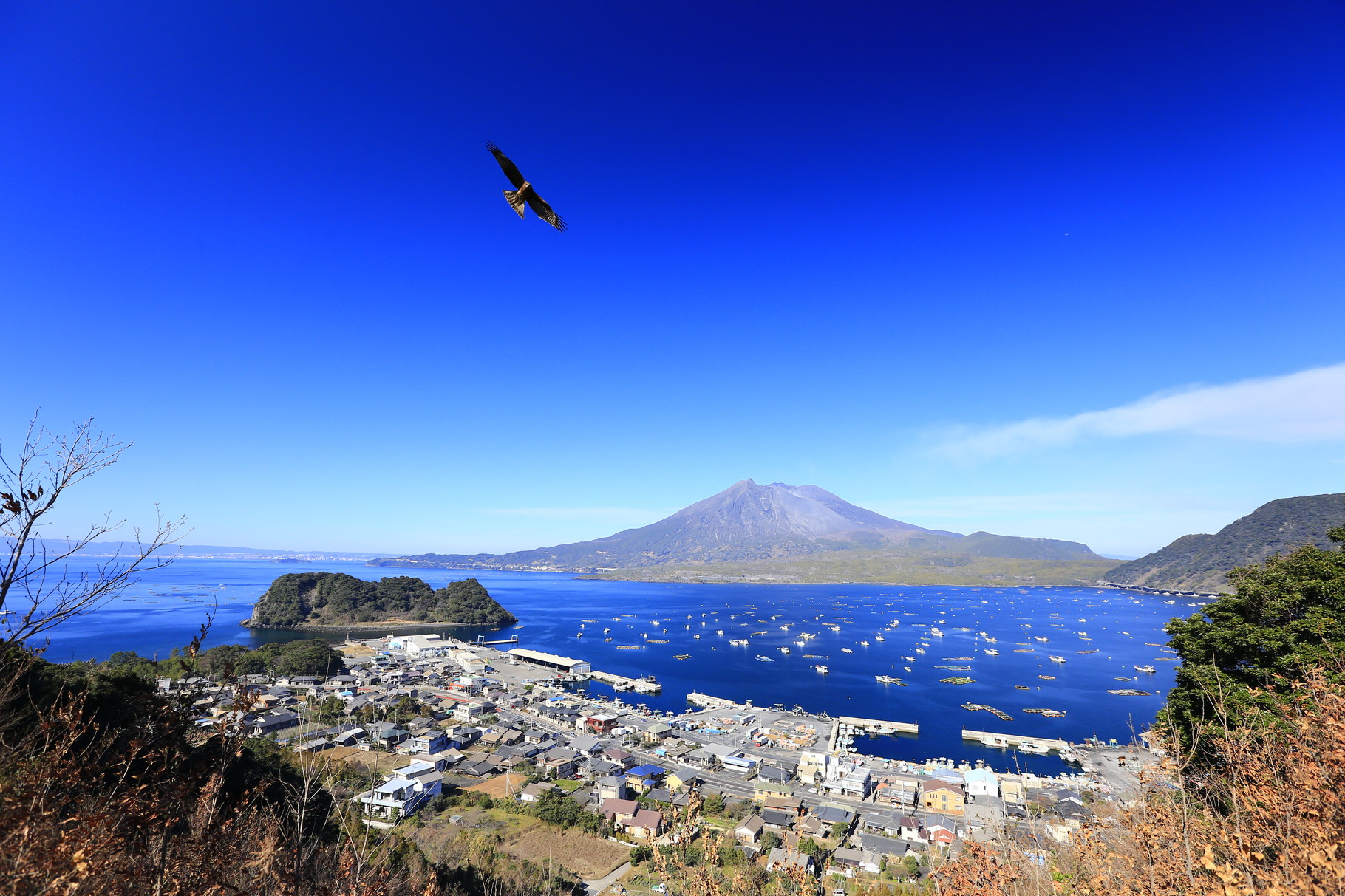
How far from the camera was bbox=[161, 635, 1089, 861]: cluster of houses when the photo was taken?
9664 millimetres

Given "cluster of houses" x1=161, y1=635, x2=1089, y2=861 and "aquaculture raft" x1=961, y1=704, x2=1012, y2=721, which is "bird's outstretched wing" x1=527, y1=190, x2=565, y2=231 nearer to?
"cluster of houses" x1=161, y1=635, x2=1089, y2=861

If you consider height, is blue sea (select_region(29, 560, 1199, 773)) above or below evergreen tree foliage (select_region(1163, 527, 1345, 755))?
below

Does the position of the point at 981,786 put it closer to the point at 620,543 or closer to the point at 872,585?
the point at 872,585

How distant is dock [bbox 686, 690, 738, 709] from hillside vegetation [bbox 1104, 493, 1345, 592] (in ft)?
213

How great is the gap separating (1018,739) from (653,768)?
38.9 feet

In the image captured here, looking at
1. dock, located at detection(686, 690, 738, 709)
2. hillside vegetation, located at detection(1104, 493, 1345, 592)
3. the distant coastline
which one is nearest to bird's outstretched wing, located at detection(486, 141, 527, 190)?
dock, located at detection(686, 690, 738, 709)

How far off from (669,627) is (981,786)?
32267mm

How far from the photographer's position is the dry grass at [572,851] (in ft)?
27.7

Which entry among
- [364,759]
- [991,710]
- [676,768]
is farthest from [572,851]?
[991,710]

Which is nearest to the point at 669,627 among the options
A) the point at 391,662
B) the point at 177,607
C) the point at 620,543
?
the point at 391,662

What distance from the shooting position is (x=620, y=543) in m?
151

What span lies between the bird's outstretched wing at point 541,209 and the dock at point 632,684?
23.5m

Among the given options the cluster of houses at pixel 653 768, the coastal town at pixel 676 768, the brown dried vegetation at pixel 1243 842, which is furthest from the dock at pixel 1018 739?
the brown dried vegetation at pixel 1243 842

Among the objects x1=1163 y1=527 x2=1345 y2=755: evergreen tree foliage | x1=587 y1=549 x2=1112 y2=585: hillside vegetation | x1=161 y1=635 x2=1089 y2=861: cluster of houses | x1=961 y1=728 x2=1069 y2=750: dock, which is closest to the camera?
x1=1163 y1=527 x2=1345 y2=755: evergreen tree foliage
